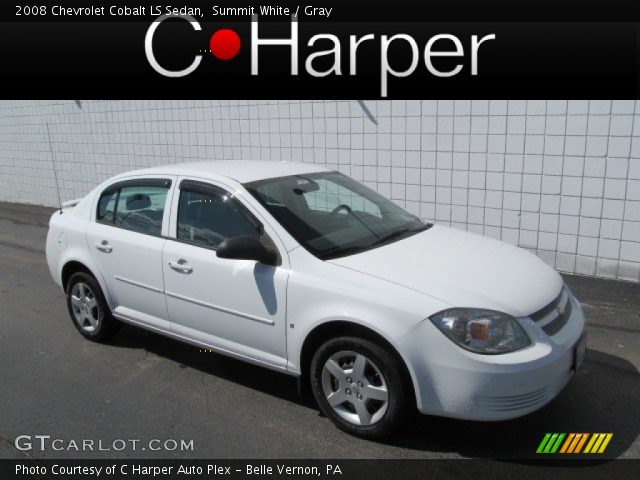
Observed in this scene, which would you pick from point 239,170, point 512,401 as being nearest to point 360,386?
point 512,401

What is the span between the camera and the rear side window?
4.47m

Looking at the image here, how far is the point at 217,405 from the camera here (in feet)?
12.9

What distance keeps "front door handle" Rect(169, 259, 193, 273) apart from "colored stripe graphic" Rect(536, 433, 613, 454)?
246 cm

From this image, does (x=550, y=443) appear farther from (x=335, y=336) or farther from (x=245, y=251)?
(x=245, y=251)

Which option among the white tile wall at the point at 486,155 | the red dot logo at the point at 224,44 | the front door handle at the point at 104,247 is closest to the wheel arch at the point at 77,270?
the front door handle at the point at 104,247

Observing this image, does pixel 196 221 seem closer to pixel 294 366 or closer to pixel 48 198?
pixel 294 366

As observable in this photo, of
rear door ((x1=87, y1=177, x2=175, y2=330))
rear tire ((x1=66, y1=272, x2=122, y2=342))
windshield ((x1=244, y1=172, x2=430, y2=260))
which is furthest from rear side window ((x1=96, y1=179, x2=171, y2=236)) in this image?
windshield ((x1=244, y1=172, x2=430, y2=260))

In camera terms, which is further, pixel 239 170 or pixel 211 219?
pixel 239 170

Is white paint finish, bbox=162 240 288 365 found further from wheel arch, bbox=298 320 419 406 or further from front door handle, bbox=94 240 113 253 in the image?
front door handle, bbox=94 240 113 253

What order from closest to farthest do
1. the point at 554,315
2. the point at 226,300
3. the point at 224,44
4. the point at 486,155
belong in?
the point at 554,315, the point at 226,300, the point at 486,155, the point at 224,44

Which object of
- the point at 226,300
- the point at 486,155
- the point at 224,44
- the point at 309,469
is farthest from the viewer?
the point at 224,44

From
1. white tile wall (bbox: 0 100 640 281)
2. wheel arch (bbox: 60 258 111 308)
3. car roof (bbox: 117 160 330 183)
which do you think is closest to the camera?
car roof (bbox: 117 160 330 183)

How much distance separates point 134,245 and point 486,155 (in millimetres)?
4141

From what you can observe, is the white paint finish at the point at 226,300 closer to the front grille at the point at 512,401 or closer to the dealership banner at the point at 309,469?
the dealership banner at the point at 309,469
